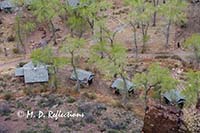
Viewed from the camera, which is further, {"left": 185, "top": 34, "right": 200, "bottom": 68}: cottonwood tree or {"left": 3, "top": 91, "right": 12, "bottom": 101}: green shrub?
{"left": 185, "top": 34, "right": 200, "bottom": 68}: cottonwood tree

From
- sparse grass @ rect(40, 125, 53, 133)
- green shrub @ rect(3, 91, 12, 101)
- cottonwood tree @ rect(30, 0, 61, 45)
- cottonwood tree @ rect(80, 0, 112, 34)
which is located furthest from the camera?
cottonwood tree @ rect(30, 0, 61, 45)

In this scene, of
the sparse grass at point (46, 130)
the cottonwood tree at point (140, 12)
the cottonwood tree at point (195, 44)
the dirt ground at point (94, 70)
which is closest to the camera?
the sparse grass at point (46, 130)

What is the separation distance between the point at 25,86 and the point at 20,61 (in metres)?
9.26

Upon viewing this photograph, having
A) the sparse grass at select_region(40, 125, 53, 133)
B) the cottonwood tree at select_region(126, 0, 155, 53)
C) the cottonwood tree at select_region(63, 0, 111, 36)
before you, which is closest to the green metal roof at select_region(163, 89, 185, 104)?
the cottonwood tree at select_region(126, 0, 155, 53)

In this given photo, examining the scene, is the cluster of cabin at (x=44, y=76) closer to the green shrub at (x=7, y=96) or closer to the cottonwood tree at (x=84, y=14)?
the green shrub at (x=7, y=96)

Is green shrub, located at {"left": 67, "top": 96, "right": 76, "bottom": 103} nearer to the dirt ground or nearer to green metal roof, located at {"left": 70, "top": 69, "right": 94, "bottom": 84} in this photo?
the dirt ground

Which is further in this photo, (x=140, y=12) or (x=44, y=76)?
(x=140, y=12)

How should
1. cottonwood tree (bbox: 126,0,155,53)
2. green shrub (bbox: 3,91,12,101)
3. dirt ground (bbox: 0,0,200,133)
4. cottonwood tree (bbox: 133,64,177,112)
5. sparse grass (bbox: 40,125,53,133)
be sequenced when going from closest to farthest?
sparse grass (bbox: 40,125,53,133)
dirt ground (bbox: 0,0,200,133)
cottonwood tree (bbox: 133,64,177,112)
green shrub (bbox: 3,91,12,101)
cottonwood tree (bbox: 126,0,155,53)

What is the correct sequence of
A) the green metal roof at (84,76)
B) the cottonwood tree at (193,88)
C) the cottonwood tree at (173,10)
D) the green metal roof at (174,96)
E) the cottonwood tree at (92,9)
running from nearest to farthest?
1. the cottonwood tree at (193,88)
2. the green metal roof at (174,96)
3. the green metal roof at (84,76)
4. the cottonwood tree at (92,9)
5. the cottonwood tree at (173,10)

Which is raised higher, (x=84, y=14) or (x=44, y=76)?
(x=84, y=14)

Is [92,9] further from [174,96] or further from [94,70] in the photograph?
[174,96]

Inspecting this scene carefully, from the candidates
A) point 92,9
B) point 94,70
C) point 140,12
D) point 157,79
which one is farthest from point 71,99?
point 140,12

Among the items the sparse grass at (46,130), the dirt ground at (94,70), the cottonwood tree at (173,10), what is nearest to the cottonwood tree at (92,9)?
the dirt ground at (94,70)

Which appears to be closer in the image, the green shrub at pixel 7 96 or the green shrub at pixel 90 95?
the green shrub at pixel 7 96
